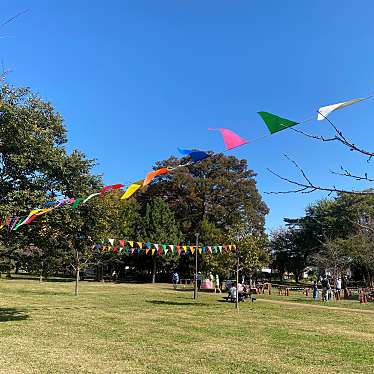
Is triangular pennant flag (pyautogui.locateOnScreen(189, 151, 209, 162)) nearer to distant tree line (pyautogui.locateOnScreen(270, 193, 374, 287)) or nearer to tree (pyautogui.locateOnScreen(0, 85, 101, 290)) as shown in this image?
tree (pyautogui.locateOnScreen(0, 85, 101, 290))

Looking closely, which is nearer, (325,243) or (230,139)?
(230,139)

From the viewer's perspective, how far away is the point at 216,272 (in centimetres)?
2667

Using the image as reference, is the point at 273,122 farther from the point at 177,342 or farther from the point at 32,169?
the point at 32,169

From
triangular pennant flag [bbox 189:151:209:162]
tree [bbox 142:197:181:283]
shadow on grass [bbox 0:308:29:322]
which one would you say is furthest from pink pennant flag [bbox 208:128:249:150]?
tree [bbox 142:197:181:283]

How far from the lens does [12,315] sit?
13.8m

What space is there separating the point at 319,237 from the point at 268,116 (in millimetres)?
49554

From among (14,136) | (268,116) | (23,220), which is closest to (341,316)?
(23,220)

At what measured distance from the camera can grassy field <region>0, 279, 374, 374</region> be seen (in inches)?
299

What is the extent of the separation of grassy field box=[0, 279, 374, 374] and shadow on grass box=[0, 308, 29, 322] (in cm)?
3

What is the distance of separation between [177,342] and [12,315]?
6.72 meters

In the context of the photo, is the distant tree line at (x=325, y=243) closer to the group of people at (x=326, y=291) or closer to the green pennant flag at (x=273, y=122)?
the group of people at (x=326, y=291)

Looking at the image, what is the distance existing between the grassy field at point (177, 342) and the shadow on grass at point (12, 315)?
0.03 meters

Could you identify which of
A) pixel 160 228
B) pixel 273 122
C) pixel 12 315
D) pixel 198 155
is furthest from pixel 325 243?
pixel 273 122

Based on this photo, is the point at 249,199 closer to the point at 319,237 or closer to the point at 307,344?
the point at 319,237
